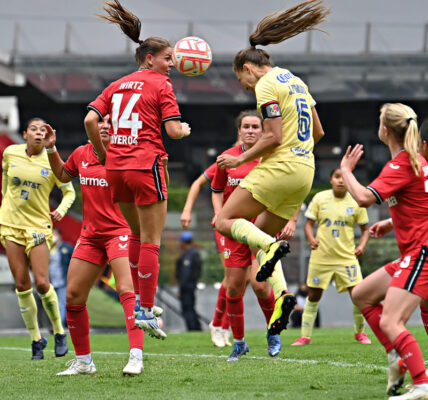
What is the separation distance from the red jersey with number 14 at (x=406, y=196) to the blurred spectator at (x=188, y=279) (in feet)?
42.1

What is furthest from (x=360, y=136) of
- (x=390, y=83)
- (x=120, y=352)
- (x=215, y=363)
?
(x=215, y=363)

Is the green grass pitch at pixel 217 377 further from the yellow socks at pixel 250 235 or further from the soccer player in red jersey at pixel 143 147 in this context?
the yellow socks at pixel 250 235

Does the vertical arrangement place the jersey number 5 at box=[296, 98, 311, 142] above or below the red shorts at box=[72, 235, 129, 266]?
above

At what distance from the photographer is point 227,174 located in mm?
8969

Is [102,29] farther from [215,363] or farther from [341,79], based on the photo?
[215,363]

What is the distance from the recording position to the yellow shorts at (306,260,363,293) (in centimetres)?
1109

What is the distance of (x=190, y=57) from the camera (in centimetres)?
672

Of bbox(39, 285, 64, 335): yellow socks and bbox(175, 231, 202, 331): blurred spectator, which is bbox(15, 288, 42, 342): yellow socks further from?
bbox(175, 231, 202, 331): blurred spectator

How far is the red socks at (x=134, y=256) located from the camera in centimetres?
657

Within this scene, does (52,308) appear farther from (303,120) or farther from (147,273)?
(303,120)

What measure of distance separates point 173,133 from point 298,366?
249 cm

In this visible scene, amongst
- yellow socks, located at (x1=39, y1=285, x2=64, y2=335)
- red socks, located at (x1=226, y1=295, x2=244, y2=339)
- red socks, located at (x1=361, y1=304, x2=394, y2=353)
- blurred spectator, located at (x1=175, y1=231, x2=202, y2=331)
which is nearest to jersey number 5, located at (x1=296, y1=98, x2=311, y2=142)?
red socks, located at (x1=361, y1=304, x2=394, y2=353)

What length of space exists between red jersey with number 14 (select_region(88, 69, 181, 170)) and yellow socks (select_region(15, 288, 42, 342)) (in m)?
3.52

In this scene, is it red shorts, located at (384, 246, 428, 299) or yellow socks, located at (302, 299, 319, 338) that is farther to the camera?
yellow socks, located at (302, 299, 319, 338)
